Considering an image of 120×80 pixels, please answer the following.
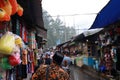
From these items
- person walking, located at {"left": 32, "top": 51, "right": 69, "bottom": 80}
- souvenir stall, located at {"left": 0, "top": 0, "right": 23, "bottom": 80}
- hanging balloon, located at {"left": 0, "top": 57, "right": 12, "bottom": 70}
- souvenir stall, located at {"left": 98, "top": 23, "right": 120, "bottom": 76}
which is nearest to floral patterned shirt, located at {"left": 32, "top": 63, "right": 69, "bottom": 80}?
person walking, located at {"left": 32, "top": 51, "right": 69, "bottom": 80}

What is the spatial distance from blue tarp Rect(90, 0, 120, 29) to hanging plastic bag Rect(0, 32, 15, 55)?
6.63 ft

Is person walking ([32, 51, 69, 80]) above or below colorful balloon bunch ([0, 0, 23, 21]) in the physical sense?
below

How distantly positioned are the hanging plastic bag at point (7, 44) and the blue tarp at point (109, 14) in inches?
79.6

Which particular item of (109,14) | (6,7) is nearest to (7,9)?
(6,7)

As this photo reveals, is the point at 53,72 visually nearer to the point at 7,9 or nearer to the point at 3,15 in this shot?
the point at 7,9

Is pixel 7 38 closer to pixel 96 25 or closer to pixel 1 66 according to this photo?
pixel 1 66

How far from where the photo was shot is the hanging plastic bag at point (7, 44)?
11.9 feet

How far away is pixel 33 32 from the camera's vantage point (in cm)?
807

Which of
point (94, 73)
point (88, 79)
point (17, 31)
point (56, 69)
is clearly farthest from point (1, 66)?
point (88, 79)

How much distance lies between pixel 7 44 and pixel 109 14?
2572mm

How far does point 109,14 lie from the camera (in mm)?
5727

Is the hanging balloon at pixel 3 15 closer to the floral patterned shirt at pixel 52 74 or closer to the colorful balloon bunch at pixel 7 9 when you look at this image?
the colorful balloon bunch at pixel 7 9

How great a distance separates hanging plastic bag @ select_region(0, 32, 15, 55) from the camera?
11.9 feet

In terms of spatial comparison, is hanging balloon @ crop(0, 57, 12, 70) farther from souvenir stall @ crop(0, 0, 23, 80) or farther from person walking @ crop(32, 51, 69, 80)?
person walking @ crop(32, 51, 69, 80)
